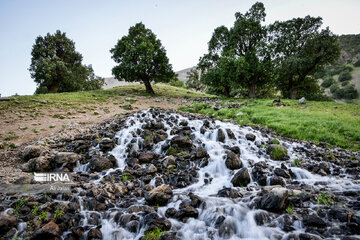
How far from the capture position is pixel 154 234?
4164mm

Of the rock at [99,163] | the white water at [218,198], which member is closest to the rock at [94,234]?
the white water at [218,198]

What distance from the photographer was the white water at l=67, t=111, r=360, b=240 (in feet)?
14.1

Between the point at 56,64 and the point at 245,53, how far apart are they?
118ft

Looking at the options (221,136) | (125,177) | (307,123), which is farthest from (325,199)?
(307,123)

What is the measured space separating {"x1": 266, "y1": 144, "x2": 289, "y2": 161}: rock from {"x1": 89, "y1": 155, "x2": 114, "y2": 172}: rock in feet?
27.9

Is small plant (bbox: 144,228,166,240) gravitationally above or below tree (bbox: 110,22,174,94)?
below

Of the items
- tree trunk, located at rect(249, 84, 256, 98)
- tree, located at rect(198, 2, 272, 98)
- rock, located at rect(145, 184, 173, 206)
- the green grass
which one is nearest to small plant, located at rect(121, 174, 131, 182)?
rock, located at rect(145, 184, 173, 206)

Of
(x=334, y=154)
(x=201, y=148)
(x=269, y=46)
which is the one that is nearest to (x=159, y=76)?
(x=269, y=46)

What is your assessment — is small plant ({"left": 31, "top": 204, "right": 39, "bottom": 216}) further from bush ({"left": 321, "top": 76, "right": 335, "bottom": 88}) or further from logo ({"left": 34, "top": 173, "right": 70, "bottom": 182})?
bush ({"left": 321, "top": 76, "right": 335, "bottom": 88})

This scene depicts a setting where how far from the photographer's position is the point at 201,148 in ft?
29.0

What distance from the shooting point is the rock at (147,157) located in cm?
858

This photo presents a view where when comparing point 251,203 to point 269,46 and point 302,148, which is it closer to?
point 302,148

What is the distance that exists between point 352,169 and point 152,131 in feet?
34.9

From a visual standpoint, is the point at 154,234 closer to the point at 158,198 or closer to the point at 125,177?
the point at 158,198
